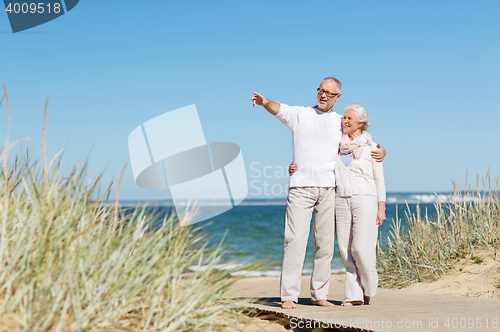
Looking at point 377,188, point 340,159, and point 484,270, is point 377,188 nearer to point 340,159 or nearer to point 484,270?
point 340,159

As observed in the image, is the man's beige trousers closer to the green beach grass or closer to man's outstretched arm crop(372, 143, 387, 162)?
man's outstretched arm crop(372, 143, 387, 162)

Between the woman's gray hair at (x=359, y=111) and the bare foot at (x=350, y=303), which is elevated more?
the woman's gray hair at (x=359, y=111)

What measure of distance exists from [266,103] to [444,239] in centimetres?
409

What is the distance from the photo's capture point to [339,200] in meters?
4.52

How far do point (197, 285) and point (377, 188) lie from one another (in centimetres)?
242

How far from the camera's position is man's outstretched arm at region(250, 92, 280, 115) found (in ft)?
14.4

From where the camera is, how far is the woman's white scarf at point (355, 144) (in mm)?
4551

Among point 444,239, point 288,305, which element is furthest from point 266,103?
point 444,239

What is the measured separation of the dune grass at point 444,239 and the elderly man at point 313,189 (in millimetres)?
2890

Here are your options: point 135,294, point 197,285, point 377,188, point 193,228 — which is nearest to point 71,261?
point 135,294

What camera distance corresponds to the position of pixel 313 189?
446cm

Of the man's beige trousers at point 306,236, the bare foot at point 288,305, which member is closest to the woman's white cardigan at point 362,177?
the man's beige trousers at point 306,236

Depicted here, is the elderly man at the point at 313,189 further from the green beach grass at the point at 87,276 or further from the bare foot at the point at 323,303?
the green beach grass at the point at 87,276

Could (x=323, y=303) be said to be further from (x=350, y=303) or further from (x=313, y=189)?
(x=313, y=189)
